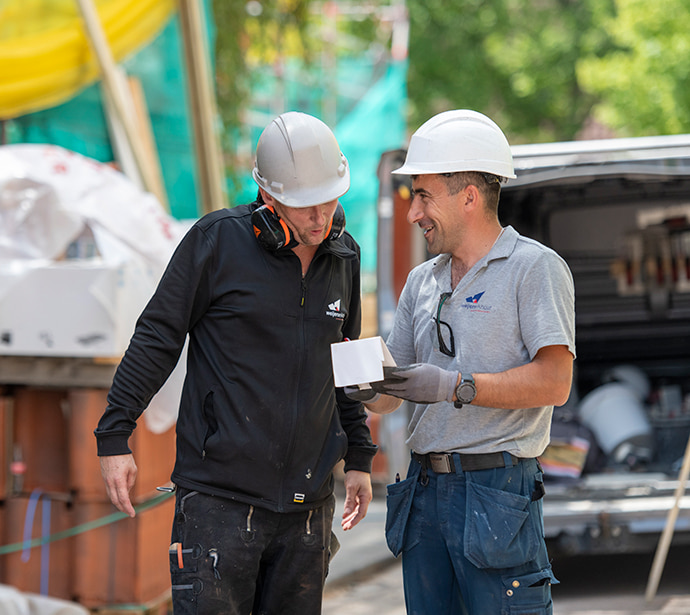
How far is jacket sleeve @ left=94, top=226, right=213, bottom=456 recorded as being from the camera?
2.66 m

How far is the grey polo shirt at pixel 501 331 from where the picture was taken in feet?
8.48

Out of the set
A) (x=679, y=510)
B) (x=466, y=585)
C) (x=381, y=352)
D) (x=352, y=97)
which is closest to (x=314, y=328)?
(x=381, y=352)

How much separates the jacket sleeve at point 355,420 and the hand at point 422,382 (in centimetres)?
58

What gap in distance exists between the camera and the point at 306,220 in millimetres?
2738

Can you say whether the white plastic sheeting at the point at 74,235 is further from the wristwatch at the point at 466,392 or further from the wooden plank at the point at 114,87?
the wristwatch at the point at 466,392

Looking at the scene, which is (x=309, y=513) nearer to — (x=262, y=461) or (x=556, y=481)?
(x=262, y=461)

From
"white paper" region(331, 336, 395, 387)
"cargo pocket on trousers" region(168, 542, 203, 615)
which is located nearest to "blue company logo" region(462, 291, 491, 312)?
"white paper" region(331, 336, 395, 387)

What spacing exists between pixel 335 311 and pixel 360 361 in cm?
37

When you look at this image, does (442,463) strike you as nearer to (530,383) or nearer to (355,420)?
(530,383)

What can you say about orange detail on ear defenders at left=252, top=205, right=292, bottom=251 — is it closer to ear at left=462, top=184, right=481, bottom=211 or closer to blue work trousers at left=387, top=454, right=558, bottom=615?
ear at left=462, top=184, right=481, bottom=211

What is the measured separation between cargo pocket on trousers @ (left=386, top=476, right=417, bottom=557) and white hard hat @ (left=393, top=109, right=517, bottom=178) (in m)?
0.93

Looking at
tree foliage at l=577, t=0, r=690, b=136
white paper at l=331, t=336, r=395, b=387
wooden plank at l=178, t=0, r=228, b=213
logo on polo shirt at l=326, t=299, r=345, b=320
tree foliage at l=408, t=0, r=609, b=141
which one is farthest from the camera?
tree foliage at l=408, t=0, r=609, b=141

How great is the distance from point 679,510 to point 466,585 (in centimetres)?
286

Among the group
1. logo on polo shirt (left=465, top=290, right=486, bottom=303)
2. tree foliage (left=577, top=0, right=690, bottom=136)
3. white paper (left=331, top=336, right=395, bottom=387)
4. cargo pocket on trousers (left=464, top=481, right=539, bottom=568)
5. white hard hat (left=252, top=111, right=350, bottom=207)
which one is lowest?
cargo pocket on trousers (left=464, top=481, right=539, bottom=568)
